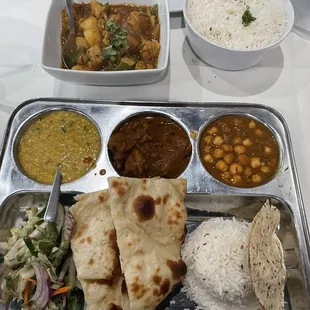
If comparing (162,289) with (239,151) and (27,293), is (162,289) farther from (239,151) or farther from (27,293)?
(239,151)

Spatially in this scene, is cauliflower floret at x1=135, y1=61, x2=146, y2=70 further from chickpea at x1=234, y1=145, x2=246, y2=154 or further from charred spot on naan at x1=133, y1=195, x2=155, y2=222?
charred spot on naan at x1=133, y1=195, x2=155, y2=222

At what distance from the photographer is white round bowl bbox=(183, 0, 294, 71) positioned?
2.91 meters

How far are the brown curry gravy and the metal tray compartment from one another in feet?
0.89

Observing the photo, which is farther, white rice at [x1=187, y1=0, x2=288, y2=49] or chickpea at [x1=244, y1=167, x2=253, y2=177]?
white rice at [x1=187, y1=0, x2=288, y2=49]

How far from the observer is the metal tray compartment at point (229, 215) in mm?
2535

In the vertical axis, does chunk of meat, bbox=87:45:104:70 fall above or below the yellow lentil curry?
above

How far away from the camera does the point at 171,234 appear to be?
2.37m

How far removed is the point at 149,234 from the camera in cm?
231

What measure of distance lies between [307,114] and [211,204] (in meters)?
1.11

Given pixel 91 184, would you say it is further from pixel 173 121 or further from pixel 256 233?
pixel 256 233

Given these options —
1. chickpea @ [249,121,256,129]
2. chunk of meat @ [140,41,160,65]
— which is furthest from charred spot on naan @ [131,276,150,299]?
chunk of meat @ [140,41,160,65]

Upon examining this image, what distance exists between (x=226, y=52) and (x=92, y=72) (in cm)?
103

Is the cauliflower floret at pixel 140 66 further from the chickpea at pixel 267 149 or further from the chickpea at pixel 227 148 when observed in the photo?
the chickpea at pixel 267 149


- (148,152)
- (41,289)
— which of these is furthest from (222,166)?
(41,289)
